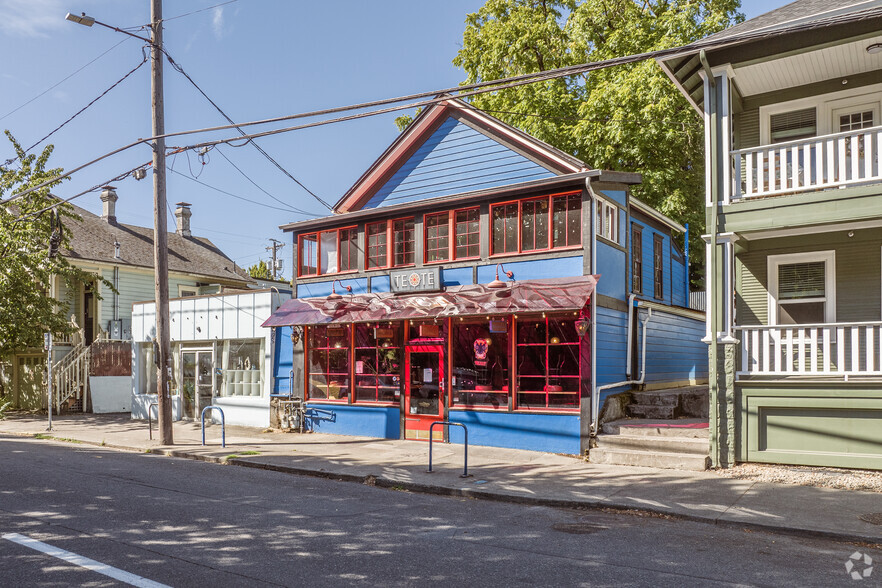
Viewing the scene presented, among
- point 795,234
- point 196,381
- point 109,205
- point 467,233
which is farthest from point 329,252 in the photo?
point 109,205

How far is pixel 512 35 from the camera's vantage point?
2636cm

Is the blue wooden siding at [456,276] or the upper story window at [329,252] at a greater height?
the upper story window at [329,252]

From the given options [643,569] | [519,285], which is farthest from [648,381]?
[643,569]

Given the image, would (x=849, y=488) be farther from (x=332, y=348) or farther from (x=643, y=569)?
(x=332, y=348)

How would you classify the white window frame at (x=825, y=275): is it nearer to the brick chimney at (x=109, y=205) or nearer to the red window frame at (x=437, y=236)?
the red window frame at (x=437, y=236)

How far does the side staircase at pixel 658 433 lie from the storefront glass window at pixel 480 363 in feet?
7.79

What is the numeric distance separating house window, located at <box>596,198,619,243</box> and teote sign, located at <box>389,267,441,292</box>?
3.75 m

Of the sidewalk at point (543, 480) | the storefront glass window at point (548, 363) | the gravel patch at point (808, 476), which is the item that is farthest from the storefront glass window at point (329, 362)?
the gravel patch at point (808, 476)

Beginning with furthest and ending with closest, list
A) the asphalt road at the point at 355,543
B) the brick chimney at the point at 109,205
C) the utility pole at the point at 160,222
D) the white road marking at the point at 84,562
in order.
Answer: the brick chimney at the point at 109,205 → the utility pole at the point at 160,222 → the asphalt road at the point at 355,543 → the white road marking at the point at 84,562

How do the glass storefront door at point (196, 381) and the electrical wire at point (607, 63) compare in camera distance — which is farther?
the glass storefront door at point (196, 381)

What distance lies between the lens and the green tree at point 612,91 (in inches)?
869

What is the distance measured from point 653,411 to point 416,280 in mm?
5998

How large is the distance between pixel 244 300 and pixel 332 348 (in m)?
3.50

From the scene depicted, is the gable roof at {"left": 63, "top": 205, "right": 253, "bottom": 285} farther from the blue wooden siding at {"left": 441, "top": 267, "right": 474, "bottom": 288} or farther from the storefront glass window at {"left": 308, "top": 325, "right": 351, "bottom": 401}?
the blue wooden siding at {"left": 441, "top": 267, "right": 474, "bottom": 288}
